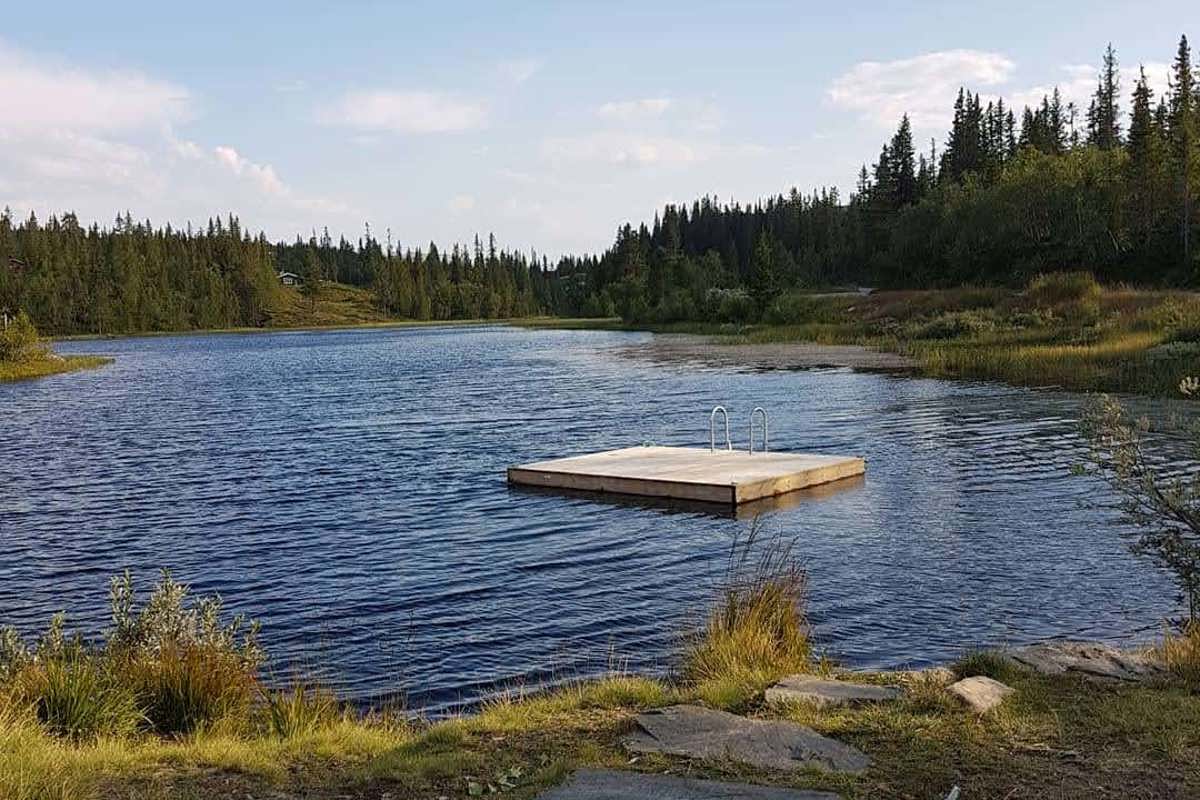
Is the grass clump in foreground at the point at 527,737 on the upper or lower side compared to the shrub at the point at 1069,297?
lower

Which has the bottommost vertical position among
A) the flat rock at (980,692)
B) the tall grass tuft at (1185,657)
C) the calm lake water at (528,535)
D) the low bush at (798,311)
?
the calm lake water at (528,535)

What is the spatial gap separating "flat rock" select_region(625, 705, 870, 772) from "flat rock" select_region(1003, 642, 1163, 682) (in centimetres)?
284

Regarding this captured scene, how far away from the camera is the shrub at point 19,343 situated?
7000 centimetres

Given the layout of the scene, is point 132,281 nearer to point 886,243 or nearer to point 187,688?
point 886,243

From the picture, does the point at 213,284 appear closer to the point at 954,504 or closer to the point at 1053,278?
the point at 1053,278

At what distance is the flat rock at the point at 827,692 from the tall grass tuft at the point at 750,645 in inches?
7.7

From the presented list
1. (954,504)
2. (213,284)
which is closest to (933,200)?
(954,504)

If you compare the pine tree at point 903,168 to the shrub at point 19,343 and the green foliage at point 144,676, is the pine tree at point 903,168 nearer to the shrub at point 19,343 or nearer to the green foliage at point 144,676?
the shrub at point 19,343

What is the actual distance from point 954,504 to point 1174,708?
1191 cm

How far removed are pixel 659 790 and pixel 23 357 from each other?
247ft

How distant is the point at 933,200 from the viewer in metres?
97.6

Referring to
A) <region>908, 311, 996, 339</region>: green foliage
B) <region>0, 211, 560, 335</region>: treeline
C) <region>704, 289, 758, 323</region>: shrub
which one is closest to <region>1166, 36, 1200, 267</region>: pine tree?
<region>908, 311, 996, 339</region>: green foliage

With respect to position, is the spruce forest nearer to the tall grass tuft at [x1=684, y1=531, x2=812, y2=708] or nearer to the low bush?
the low bush

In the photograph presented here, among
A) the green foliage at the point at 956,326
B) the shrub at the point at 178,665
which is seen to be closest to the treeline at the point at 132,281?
the green foliage at the point at 956,326
